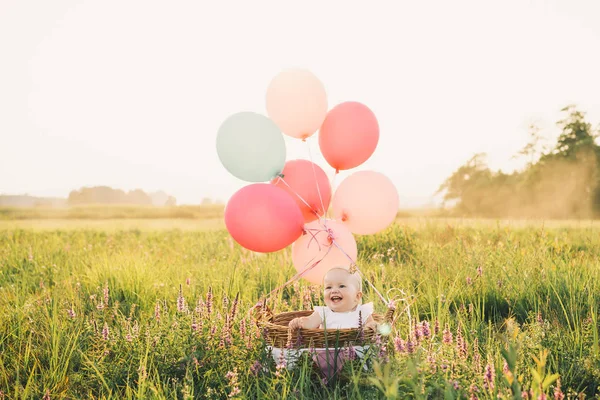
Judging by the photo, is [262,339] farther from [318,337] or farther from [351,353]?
[351,353]

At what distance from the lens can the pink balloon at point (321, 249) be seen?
3684mm

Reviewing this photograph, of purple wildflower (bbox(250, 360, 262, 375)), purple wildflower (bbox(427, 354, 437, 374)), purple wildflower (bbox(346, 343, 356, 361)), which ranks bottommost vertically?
purple wildflower (bbox(250, 360, 262, 375))

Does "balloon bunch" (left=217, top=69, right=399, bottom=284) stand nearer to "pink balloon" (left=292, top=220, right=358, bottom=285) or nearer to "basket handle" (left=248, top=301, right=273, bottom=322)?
"pink balloon" (left=292, top=220, right=358, bottom=285)

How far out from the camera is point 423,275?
4730 mm

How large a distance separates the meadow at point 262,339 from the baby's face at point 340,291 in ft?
1.23

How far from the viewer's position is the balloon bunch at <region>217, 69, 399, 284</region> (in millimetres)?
3355

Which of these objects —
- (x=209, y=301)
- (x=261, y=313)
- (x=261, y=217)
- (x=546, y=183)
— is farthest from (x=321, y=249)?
(x=546, y=183)

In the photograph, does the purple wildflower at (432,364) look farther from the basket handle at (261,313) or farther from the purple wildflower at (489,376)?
the basket handle at (261,313)

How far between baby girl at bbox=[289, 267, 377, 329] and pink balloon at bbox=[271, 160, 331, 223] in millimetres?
709

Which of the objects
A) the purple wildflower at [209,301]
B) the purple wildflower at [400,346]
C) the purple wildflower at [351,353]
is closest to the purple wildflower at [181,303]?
the purple wildflower at [209,301]

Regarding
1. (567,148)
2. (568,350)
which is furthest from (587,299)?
(567,148)

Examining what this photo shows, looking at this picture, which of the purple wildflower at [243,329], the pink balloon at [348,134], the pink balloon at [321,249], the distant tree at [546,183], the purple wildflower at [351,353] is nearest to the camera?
the purple wildflower at [351,353]

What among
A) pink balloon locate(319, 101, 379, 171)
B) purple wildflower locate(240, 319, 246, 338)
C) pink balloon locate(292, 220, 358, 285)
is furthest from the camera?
pink balloon locate(319, 101, 379, 171)

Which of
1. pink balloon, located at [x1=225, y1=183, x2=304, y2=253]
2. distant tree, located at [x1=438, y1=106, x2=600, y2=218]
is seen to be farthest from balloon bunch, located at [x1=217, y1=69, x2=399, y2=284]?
distant tree, located at [x1=438, y1=106, x2=600, y2=218]
